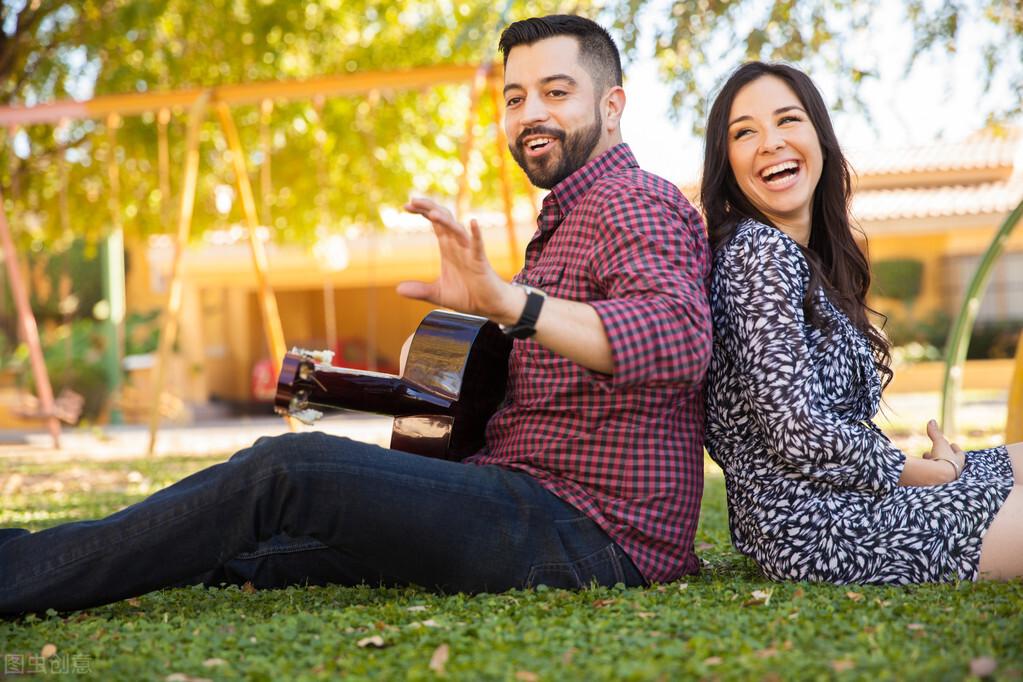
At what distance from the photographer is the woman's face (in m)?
3.04

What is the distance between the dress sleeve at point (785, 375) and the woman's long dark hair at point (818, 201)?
0.20m

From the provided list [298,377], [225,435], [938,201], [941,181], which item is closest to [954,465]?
[298,377]

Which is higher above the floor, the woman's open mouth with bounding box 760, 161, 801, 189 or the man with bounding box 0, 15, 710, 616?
the woman's open mouth with bounding box 760, 161, 801, 189

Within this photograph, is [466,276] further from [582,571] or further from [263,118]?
[263,118]

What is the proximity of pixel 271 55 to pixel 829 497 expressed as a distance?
888 centimetres

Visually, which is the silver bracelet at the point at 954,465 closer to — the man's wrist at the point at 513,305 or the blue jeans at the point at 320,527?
the blue jeans at the point at 320,527

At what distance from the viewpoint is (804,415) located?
2654mm

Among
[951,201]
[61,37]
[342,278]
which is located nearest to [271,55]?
[61,37]

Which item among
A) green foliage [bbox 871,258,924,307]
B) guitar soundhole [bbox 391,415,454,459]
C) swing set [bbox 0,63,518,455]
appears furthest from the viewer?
green foliage [bbox 871,258,924,307]

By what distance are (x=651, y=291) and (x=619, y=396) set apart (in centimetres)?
35

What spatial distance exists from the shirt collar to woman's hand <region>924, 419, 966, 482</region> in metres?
1.09

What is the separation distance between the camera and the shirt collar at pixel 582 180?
2.90 m

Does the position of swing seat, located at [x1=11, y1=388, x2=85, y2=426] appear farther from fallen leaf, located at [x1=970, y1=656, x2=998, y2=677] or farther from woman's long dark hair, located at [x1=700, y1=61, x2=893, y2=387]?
fallen leaf, located at [x1=970, y1=656, x2=998, y2=677]

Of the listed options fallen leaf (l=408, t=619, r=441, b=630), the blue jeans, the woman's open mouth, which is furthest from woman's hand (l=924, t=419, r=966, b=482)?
fallen leaf (l=408, t=619, r=441, b=630)
